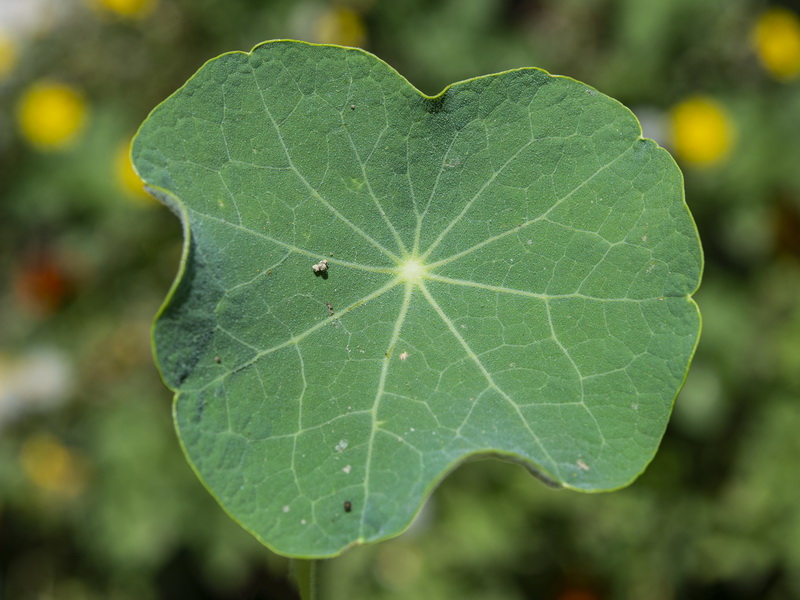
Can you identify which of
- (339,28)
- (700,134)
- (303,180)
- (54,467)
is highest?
(303,180)

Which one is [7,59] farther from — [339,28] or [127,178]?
[339,28]

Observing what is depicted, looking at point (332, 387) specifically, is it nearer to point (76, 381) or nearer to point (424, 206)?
point (424, 206)

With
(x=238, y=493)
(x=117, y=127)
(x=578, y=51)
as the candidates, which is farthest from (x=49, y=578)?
(x=578, y=51)

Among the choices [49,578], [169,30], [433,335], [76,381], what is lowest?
[49,578]

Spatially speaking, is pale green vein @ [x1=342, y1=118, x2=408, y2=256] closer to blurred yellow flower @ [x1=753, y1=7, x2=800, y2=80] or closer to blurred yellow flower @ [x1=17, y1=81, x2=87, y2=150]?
blurred yellow flower @ [x1=17, y1=81, x2=87, y2=150]

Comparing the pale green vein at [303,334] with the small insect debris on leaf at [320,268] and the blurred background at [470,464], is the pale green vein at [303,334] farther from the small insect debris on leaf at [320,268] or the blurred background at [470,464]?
the blurred background at [470,464]

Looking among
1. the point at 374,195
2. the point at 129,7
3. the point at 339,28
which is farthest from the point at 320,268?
the point at 129,7
